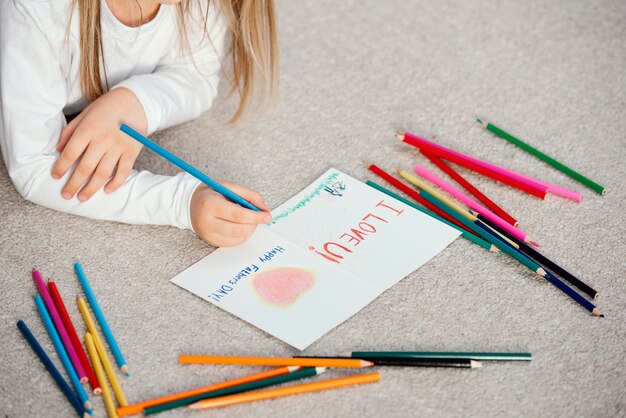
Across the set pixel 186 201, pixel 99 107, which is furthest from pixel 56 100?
pixel 186 201

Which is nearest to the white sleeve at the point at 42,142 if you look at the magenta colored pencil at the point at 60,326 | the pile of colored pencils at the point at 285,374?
the magenta colored pencil at the point at 60,326

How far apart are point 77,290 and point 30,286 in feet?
0.16

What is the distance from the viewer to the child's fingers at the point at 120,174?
33.2 inches

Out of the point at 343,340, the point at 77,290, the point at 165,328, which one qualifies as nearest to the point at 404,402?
the point at 343,340

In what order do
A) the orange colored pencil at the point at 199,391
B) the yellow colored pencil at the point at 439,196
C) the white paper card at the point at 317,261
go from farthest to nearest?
the yellow colored pencil at the point at 439,196, the white paper card at the point at 317,261, the orange colored pencil at the point at 199,391

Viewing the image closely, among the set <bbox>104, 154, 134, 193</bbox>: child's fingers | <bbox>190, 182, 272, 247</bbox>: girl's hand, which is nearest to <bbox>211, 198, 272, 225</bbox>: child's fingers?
<bbox>190, 182, 272, 247</bbox>: girl's hand

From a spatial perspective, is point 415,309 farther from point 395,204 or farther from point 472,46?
point 472,46

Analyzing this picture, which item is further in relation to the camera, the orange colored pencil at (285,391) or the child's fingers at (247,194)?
the child's fingers at (247,194)

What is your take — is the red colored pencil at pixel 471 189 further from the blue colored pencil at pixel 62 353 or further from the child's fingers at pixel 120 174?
the blue colored pencil at pixel 62 353

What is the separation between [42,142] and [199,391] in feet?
1.13

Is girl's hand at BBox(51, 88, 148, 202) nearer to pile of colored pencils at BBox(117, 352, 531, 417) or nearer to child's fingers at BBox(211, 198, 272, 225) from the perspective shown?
child's fingers at BBox(211, 198, 272, 225)

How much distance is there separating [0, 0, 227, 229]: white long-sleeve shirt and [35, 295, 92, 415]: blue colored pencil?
0.46 feet

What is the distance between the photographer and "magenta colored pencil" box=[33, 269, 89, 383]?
27.3 inches

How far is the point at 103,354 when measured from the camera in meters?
0.71
